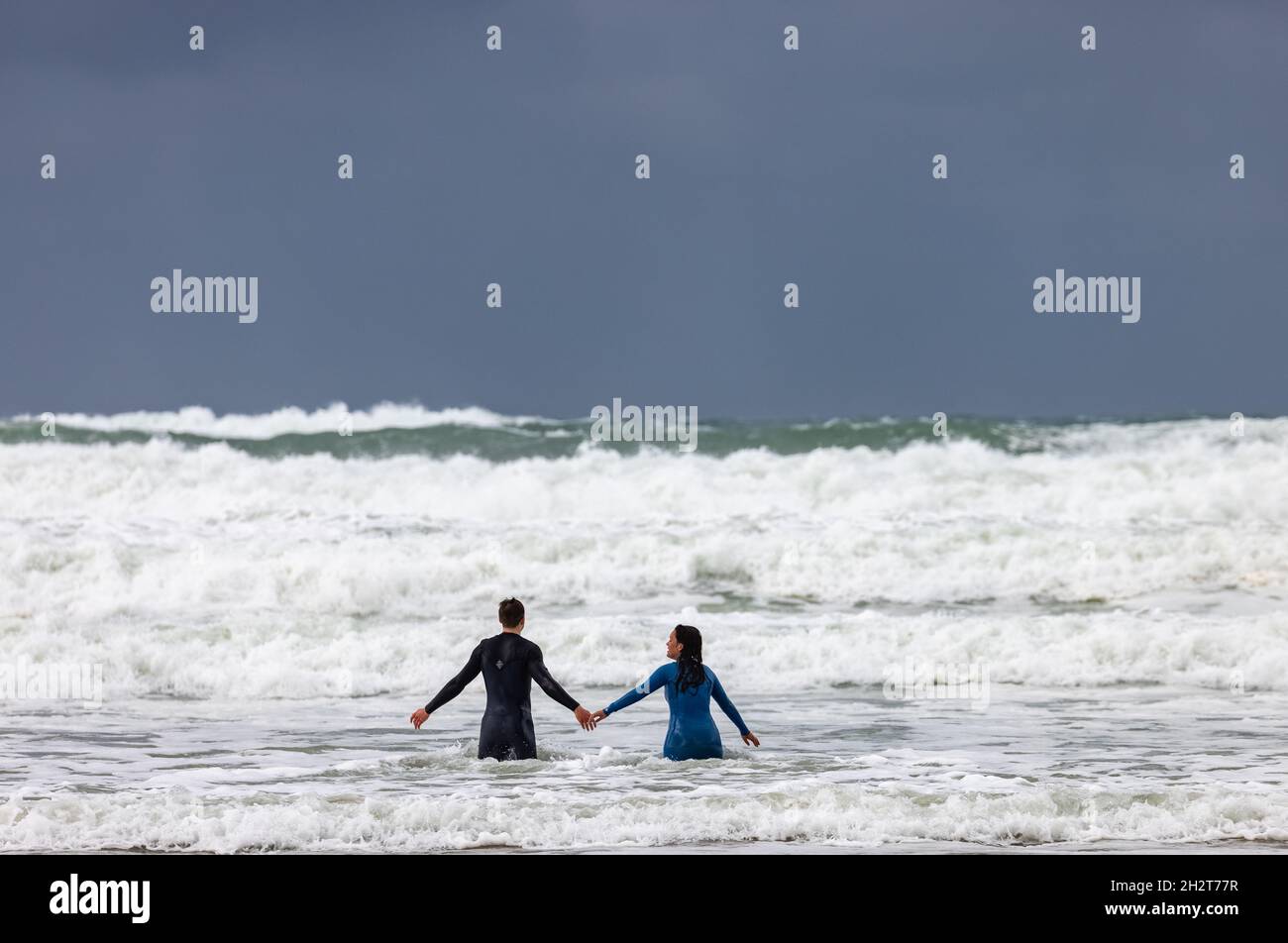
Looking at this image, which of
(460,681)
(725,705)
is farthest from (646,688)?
(460,681)

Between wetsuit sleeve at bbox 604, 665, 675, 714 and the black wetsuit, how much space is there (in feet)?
0.89

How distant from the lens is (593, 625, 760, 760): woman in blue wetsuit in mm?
9672

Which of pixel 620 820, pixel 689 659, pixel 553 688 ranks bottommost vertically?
pixel 620 820

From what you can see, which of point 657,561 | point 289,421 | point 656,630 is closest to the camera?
point 656,630

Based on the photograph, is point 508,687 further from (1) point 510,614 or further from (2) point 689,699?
A: (2) point 689,699

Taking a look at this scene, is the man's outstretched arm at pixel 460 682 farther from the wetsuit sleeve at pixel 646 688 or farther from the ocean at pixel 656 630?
the wetsuit sleeve at pixel 646 688

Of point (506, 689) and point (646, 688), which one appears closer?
→ point (646, 688)

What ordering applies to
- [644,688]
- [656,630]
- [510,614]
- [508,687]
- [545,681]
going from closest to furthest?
1. [644,688]
2. [545,681]
3. [510,614]
4. [508,687]
5. [656,630]

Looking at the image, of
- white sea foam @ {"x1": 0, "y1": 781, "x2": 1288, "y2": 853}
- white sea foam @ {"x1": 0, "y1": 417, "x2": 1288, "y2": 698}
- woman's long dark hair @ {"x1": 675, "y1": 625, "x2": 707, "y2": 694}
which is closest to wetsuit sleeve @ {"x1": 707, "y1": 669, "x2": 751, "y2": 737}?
woman's long dark hair @ {"x1": 675, "y1": 625, "x2": 707, "y2": 694}

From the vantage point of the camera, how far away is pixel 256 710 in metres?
14.6

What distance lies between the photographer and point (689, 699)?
396 inches

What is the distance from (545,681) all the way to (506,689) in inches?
20.5
